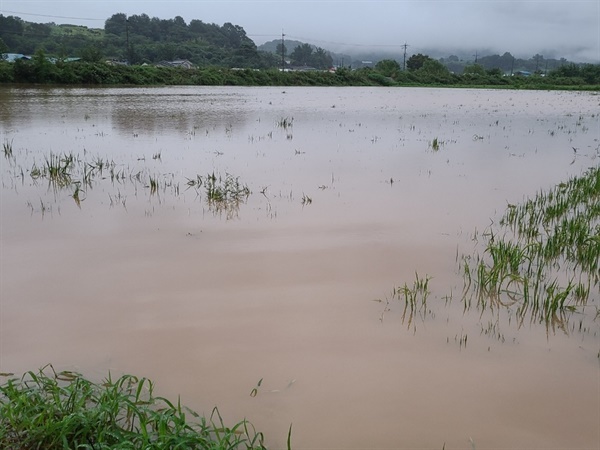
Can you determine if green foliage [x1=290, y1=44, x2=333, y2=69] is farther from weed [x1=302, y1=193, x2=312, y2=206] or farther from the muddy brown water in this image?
weed [x1=302, y1=193, x2=312, y2=206]

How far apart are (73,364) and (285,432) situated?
124 cm

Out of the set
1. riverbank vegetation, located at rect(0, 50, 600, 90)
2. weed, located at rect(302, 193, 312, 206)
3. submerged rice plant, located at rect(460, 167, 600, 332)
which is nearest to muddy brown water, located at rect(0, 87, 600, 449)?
weed, located at rect(302, 193, 312, 206)

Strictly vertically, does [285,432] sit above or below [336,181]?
below

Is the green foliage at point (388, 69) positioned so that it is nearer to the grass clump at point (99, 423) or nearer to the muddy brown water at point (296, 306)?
the muddy brown water at point (296, 306)

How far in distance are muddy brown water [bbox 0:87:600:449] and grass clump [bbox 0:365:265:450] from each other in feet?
0.63

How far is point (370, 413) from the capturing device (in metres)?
2.43

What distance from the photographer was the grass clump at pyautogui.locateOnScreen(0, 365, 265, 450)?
2010 millimetres

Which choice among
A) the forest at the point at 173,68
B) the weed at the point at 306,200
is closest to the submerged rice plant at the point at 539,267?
the weed at the point at 306,200

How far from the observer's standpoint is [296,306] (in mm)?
3449

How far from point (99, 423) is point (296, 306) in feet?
5.24

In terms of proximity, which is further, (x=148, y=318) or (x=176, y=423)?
(x=148, y=318)

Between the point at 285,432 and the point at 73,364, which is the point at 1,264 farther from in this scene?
the point at 285,432

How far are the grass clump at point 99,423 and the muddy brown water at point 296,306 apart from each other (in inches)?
7.6

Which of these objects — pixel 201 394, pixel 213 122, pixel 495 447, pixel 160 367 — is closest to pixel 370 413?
pixel 495 447
